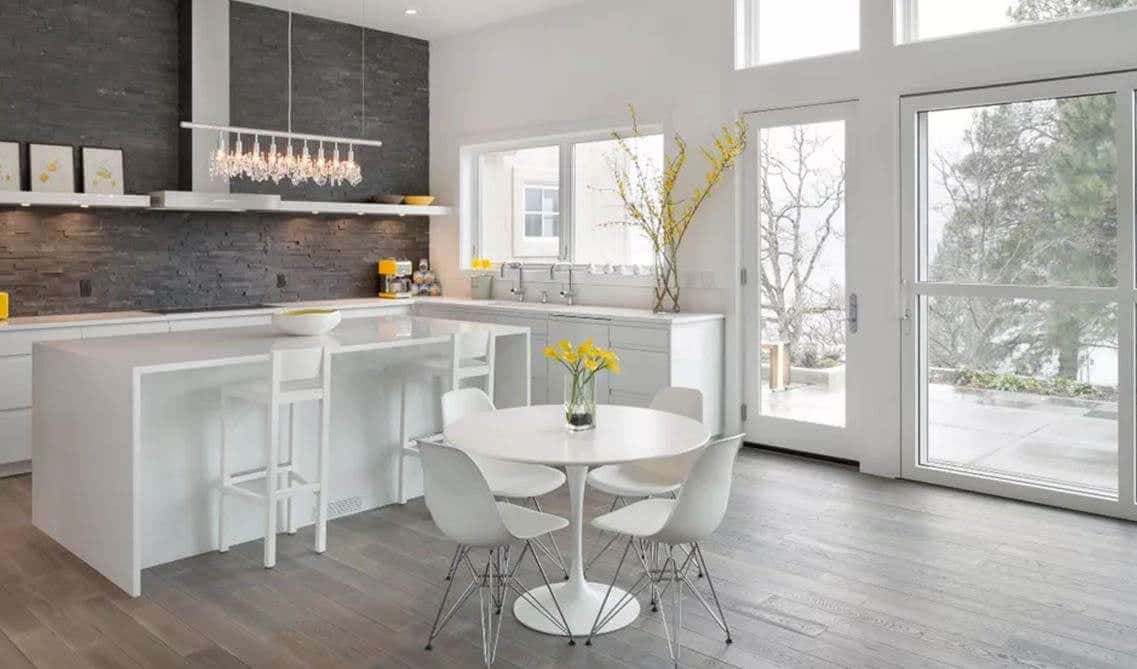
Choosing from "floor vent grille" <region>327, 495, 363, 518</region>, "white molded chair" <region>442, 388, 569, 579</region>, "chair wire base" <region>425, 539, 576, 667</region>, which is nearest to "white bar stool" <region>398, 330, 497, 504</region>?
"floor vent grille" <region>327, 495, 363, 518</region>

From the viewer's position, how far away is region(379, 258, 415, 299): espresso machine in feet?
26.9

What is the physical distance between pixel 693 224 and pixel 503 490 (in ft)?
11.1

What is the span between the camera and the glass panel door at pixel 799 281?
599 cm

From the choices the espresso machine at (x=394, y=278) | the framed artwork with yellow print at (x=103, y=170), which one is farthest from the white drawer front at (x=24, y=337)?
the espresso machine at (x=394, y=278)

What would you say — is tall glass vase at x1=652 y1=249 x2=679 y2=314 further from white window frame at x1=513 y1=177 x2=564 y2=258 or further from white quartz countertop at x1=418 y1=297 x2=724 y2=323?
white window frame at x1=513 y1=177 x2=564 y2=258

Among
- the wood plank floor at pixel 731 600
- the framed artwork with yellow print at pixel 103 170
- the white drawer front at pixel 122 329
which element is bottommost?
the wood plank floor at pixel 731 600

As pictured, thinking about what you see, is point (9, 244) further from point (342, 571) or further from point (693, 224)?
point (693, 224)

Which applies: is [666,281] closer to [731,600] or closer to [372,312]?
[372,312]

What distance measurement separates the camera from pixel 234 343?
4594mm

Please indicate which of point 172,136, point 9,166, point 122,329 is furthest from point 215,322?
point 9,166

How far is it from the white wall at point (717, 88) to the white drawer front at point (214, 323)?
196 cm

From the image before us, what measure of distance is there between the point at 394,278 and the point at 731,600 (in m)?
5.23

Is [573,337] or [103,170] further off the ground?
[103,170]

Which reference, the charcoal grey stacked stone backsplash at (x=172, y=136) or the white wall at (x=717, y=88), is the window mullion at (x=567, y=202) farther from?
the charcoal grey stacked stone backsplash at (x=172, y=136)
